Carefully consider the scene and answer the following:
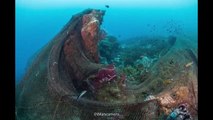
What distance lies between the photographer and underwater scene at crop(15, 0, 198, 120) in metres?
3.95

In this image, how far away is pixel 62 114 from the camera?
4008mm

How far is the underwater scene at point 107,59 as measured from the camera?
395cm

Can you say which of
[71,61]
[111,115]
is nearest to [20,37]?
[71,61]

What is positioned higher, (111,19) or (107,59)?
(111,19)

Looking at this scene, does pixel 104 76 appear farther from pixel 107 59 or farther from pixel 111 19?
pixel 111 19

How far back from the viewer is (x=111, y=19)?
13.1 ft

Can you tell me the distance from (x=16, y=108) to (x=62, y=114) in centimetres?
35

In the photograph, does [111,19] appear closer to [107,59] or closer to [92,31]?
[92,31]

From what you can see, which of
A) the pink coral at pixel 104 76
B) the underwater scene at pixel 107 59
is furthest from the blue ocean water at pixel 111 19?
the pink coral at pixel 104 76

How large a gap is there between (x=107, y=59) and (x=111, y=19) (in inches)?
11.3

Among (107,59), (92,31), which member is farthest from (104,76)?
A: (92,31)

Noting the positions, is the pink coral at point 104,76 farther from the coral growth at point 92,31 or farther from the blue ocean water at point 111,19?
the blue ocean water at point 111,19
